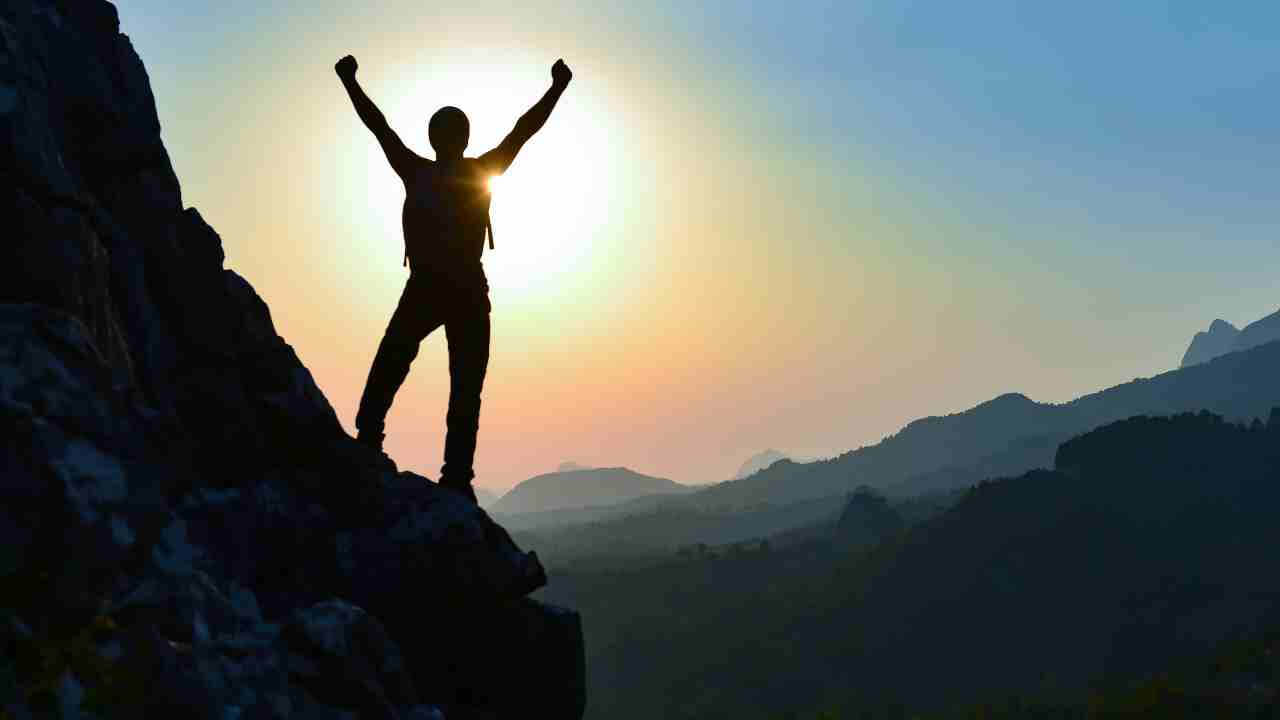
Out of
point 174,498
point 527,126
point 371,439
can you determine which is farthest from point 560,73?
point 174,498

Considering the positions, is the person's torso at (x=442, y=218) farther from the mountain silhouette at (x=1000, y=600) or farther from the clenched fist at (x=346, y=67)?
the mountain silhouette at (x=1000, y=600)

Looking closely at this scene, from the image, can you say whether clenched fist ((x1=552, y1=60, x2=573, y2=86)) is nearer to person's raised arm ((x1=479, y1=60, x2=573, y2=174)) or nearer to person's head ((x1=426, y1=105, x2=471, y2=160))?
person's raised arm ((x1=479, y1=60, x2=573, y2=174))

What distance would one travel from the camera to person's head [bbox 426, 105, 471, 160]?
1091 centimetres

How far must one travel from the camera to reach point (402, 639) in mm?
9469

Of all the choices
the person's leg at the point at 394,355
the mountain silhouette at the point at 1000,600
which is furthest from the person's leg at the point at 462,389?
the mountain silhouette at the point at 1000,600

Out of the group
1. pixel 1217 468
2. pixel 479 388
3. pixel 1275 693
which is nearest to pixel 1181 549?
pixel 1217 468

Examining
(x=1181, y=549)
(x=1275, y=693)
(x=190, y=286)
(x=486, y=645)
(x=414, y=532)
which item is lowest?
(x=1275, y=693)

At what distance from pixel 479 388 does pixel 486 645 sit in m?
2.96

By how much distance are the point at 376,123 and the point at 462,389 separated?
10.3 feet

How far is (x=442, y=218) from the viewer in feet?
35.8

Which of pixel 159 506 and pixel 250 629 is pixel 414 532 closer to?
pixel 250 629

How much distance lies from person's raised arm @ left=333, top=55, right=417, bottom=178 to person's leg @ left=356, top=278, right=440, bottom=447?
51.9 inches

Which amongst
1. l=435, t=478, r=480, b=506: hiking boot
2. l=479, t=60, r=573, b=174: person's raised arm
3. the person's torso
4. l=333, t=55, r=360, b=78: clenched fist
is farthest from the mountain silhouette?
l=333, t=55, r=360, b=78: clenched fist

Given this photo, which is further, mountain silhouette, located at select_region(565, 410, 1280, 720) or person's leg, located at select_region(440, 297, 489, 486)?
mountain silhouette, located at select_region(565, 410, 1280, 720)
